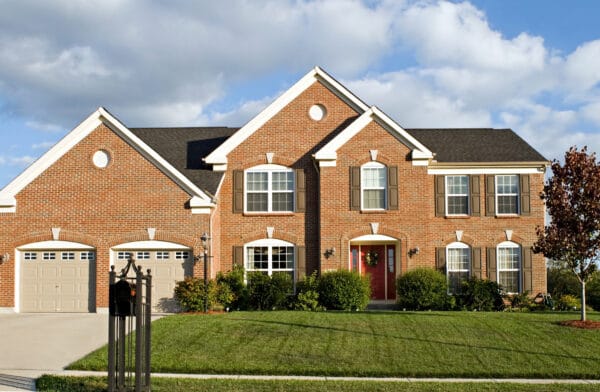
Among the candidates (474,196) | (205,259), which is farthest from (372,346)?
(474,196)

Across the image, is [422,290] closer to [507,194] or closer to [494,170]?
[507,194]

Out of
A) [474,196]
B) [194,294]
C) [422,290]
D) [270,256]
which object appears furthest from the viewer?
[474,196]

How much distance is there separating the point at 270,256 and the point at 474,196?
7862 millimetres

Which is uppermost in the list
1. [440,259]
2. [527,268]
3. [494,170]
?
[494,170]

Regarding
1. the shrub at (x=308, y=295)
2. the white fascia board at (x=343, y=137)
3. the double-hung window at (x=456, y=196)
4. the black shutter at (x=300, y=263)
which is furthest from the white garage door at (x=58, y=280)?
the double-hung window at (x=456, y=196)

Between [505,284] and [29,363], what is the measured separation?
1731 cm

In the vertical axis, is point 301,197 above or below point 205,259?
above

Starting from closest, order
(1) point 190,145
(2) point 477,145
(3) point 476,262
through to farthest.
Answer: (3) point 476,262 → (2) point 477,145 → (1) point 190,145

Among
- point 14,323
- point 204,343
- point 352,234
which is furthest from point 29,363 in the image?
point 352,234

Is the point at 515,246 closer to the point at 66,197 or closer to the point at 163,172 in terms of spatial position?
the point at 163,172

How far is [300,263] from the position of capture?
24.7 meters

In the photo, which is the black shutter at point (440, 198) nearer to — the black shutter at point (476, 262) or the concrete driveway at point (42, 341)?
the black shutter at point (476, 262)

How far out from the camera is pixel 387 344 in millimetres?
15320

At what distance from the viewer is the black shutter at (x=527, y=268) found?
24844mm
